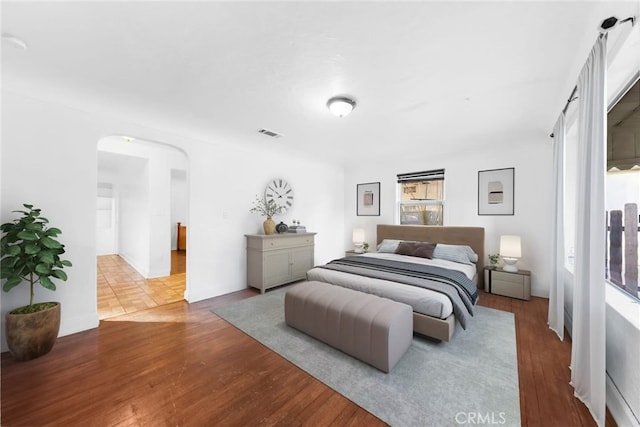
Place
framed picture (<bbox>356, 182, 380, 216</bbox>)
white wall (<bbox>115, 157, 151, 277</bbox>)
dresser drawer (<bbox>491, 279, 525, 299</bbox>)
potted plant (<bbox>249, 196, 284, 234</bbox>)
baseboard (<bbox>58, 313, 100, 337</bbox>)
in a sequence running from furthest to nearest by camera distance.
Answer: framed picture (<bbox>356, 182, 380, 216</bbox>) → white wall (<bbox>115, 157, 151, 277</bbox>) → potted plant (<bbox>249, 196, 284, 234</bbox>) → dresser drawer (<bbox>491, 279, 525, 299</bbox>) → baseboard (<bbox>58, 313, 100, 337</bbox>)

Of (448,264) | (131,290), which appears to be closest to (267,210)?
(131,290)

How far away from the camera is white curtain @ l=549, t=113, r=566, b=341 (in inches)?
100

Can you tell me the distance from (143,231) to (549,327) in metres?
6.91

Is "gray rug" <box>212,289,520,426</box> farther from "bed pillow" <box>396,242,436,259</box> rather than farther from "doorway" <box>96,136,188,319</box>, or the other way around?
"doorway" <box>96,136,188,319</box>

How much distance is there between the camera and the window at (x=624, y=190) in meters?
1.82

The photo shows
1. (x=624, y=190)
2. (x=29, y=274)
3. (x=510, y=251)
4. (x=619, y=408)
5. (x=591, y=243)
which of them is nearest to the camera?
(x=619, y=408)

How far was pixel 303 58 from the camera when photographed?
1.82 meters

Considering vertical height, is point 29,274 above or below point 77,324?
above

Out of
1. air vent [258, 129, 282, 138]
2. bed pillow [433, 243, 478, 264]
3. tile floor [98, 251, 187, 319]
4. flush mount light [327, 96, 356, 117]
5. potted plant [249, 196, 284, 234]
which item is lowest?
tile floor [98, 251, 187, 319]

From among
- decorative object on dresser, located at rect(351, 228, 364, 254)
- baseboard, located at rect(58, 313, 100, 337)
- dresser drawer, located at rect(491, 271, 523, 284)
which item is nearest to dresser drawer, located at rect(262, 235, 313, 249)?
decorative object on dresser, located at rect(351, 228, 364, 254)

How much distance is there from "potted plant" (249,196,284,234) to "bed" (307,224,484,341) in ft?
4.56

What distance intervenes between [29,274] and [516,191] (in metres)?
6.35

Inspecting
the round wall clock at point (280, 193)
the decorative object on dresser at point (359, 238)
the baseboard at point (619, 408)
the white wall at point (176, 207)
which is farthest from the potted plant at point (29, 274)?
the white wall at point (176, 207)

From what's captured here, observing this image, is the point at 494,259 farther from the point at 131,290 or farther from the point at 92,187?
the point at 131,290
